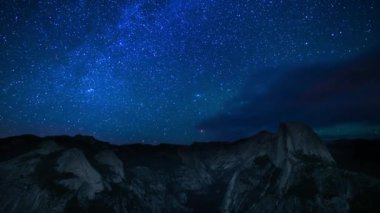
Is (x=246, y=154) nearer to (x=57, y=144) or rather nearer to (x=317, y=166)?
(x=317, y=166)

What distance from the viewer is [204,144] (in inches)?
5935

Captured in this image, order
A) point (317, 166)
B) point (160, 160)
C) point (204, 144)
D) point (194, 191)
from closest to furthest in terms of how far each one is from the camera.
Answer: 1. point (317, 166)
2. point (194, 191)
3. point (160, 160)
4. point (204, 144)

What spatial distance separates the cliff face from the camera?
87850mm

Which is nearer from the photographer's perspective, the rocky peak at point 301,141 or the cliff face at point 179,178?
the cliff face at point 179,178

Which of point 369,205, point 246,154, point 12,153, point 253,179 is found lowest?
point 369,205

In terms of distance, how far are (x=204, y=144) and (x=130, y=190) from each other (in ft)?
168

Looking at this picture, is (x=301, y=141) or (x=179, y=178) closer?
(x=301, y=141)

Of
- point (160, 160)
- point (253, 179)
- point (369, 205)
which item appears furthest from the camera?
point (160, 160)

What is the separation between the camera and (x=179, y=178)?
128750 mm

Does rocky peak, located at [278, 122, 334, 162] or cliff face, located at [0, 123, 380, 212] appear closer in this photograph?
cliff face, located at [0, 123, 380, 212]

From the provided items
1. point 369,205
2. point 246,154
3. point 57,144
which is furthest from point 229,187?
point 57,144

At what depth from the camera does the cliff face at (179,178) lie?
87.9m

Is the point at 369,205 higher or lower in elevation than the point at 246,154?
lower

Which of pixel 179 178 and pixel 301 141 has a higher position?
pixel 301 141
